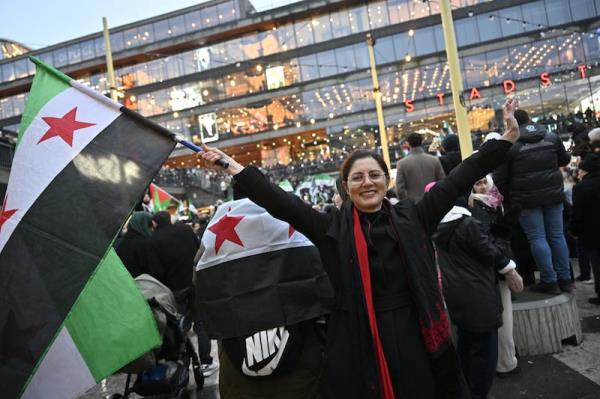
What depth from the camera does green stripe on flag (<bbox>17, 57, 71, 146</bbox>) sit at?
2799mm

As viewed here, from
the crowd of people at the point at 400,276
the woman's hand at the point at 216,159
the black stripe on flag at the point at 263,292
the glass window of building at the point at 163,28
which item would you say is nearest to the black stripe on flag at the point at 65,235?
the woman's hand at the point at 216,159

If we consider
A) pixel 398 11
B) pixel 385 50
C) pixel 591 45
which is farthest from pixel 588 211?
pixel 398 11

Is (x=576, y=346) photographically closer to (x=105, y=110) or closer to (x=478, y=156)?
(x=478, y=156)

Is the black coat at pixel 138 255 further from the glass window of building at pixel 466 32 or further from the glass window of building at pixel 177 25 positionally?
the glass window of building at pixel 177 25

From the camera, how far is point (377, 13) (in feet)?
129

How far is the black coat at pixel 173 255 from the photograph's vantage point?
531cm

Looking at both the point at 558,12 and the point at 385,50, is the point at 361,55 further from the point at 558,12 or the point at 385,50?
the point at 558,12

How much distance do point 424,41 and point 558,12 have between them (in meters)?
10.1

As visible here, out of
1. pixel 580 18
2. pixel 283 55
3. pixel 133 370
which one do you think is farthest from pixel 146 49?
pixel 133 370

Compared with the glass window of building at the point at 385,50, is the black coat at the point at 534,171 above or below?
below

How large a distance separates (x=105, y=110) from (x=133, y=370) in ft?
6.72

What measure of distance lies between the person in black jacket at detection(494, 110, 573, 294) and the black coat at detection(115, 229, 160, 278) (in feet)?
13.9

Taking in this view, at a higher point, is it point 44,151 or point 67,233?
point 44,151

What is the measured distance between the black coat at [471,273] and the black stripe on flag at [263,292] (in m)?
1.37
